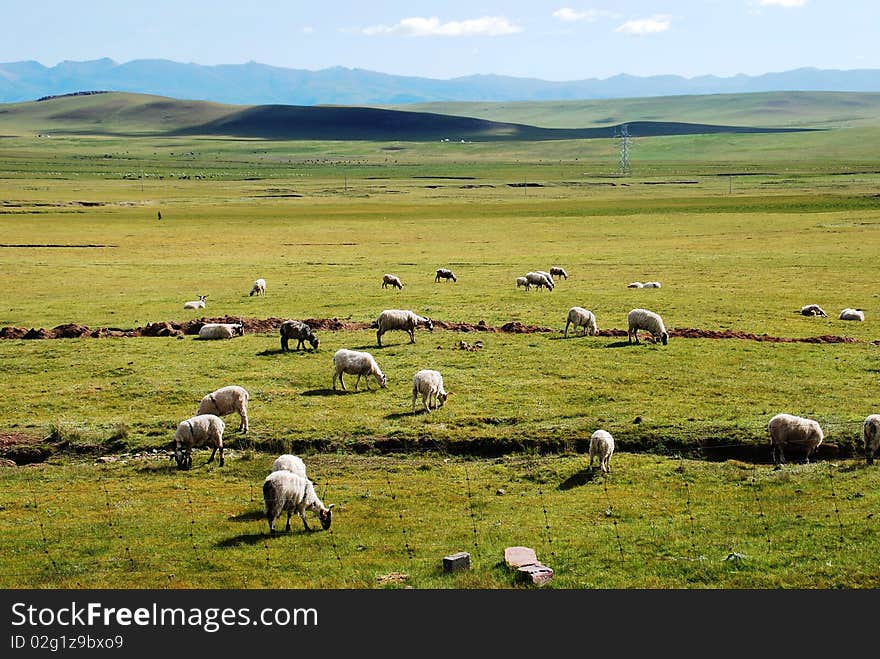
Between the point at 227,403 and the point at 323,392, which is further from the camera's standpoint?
the point at 323,392

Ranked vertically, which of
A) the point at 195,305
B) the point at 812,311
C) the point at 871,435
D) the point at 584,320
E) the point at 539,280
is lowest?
the point at 812,311

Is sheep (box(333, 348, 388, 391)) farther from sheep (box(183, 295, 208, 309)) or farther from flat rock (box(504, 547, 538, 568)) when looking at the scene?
sheep (box(183, 295, 208, 309))

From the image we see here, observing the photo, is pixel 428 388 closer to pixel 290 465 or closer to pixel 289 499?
pixel 290 465

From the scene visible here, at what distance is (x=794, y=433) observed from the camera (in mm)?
21047

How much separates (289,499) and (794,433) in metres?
11.8

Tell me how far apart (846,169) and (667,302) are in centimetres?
16774

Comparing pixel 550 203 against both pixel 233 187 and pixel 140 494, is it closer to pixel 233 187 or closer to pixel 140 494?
pixel 233 187

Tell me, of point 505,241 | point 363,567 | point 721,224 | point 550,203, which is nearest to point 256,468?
point 363,567

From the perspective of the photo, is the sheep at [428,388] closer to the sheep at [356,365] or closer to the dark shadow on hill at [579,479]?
the sheep at [356,365]

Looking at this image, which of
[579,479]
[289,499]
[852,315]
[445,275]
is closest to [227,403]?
[289,499]

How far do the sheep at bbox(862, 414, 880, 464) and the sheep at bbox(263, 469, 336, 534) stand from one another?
38.9ft

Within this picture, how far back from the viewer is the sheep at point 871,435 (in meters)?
20.0

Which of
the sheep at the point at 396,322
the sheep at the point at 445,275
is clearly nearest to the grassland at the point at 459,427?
the sheep at the point at 396,322

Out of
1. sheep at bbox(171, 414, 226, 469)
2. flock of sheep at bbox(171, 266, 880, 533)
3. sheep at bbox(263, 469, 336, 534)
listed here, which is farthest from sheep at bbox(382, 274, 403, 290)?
sheep at bbox(263, 469, 336, 534)
